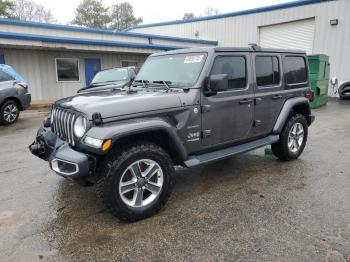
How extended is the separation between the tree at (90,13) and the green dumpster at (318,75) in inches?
1692

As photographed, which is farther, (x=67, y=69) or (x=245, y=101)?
(x=67, y=69)

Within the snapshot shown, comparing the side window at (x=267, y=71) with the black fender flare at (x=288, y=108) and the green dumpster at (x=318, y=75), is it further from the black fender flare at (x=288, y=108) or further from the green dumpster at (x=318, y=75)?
the green dumpster at (x=318, y=75)

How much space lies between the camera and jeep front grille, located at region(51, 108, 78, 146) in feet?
10.6

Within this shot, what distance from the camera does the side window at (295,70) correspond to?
5.09 metres

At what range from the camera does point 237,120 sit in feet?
13.9

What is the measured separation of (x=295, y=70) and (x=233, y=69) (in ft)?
5.42

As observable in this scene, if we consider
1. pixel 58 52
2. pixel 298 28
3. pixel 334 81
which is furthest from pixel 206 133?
pixel 298 28

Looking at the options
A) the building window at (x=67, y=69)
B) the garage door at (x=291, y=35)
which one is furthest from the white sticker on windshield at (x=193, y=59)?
the garage door at (x=291, y=35)

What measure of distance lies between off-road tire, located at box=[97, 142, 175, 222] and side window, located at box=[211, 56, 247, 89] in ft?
4.58

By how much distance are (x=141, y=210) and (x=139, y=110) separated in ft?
3.60

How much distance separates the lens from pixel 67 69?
15.5 m

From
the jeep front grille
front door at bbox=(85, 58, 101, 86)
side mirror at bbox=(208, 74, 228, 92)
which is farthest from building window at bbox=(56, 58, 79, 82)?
side mirror at bbox=(208, 74, 228, 92)

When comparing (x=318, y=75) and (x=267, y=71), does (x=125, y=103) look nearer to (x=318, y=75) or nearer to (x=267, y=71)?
(x=267, y=71)

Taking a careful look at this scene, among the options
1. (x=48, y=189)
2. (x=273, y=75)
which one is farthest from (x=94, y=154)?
(x=273, y=75)
